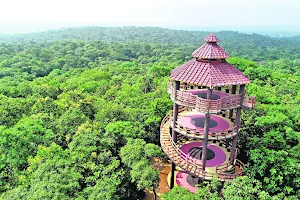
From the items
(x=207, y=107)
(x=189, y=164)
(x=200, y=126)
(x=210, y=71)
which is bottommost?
(x=189, y=164)

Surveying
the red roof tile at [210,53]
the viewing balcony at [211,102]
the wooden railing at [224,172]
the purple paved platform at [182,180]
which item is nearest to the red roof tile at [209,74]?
the red roof tile at [210,53]

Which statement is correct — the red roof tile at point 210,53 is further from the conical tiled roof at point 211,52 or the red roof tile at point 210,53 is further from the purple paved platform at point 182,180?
the purple paved platform at point 182,180

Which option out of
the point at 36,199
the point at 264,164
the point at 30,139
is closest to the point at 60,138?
the point at 30,139

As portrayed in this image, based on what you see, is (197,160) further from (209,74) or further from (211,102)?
(209,74)

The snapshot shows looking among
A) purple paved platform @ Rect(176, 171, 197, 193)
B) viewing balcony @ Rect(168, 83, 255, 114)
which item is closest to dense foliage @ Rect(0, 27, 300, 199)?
purple paved platform @ Rect(176, 171, 197, 193)

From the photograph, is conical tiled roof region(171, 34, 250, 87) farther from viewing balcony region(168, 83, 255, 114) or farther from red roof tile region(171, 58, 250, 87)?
viewing balcony region(168, 83, 255, 114)

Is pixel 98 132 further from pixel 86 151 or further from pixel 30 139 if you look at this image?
pixel 30 139

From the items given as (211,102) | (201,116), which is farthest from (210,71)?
(201,116)
